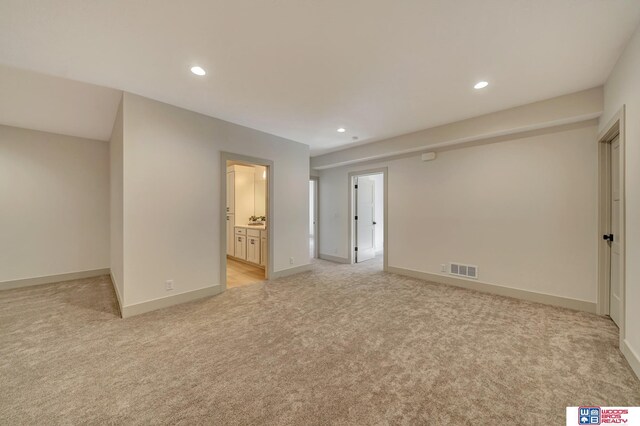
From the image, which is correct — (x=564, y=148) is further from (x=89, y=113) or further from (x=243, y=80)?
(x=89, y=113)

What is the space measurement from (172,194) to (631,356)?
16.1 feet

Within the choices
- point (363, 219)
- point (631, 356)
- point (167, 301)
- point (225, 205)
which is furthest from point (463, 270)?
point (167, 301)

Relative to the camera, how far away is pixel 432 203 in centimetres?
440

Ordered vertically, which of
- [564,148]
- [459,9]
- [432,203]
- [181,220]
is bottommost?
[181,220]

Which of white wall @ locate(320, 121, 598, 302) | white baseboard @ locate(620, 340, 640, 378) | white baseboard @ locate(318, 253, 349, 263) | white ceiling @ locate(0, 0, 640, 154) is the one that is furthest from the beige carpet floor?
white ceiling @ locate(0, 0, 640, 154)

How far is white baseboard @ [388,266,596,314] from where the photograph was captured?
3.04 m

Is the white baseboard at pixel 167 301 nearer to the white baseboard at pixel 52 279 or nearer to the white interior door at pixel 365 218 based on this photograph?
the white baseboard at pixel 52 279

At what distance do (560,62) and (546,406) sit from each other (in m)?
2.92

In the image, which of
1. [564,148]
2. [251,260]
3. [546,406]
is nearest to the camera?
[546,406]

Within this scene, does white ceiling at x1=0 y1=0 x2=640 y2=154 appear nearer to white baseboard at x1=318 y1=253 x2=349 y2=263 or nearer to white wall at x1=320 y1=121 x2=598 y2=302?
white wall at x1=320 y1=121 x2=598 y2=302

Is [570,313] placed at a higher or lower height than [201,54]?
lower

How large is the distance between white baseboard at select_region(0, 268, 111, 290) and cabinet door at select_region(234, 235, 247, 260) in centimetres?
252

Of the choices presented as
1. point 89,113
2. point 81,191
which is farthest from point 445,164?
point 81,191

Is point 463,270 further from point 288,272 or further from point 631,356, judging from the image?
point 288,272
